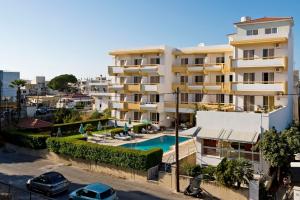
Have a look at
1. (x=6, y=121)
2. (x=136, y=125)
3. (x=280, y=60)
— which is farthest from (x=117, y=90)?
Result: (x=280, y=60)

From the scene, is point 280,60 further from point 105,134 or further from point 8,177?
point 8,177

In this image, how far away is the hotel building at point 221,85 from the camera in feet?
90.6

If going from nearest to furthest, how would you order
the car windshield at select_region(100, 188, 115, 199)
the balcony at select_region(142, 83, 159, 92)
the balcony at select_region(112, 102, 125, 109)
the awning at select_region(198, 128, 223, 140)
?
the car windshield at select_region(100, 188, 115, 199) < the awning at select_region(198, 128, 223, 140) < the balcony at select_region(142, 83, 159, 92) < the balcony at select_region(112, 102, 125, 109)

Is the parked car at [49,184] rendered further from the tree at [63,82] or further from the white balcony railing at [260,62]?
the tree at [63,82]

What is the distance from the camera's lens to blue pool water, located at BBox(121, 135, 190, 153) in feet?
128

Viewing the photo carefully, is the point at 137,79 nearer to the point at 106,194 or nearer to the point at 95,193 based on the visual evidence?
the point at 106,194

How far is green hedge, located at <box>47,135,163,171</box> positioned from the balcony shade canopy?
4.47m

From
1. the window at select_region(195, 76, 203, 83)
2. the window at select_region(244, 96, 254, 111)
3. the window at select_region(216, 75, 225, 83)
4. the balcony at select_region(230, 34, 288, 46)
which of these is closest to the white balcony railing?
the balcony at select_region(230, 34, 288, 46)

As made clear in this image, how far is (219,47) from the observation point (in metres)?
47.6

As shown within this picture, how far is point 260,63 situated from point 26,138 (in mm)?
29277

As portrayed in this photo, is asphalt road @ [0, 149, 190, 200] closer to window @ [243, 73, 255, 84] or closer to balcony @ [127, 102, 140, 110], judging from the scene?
window @ [243, 73, 255, 84]

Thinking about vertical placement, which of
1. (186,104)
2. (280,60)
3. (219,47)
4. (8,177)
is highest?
(219,47)

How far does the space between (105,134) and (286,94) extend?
2473 cm

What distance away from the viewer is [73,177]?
27.8m
